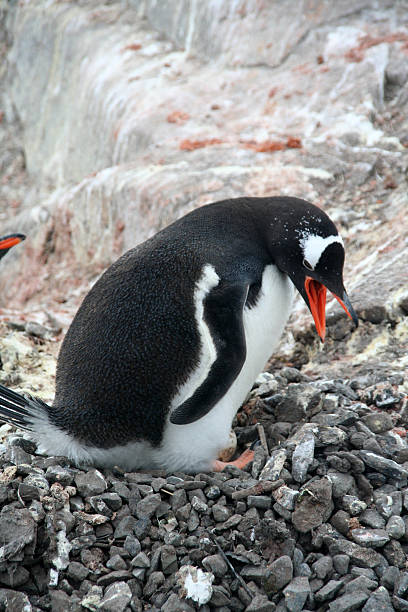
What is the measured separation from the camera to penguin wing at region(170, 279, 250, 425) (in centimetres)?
213

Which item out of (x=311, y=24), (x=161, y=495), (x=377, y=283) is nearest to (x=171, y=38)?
(x=311, y=24)

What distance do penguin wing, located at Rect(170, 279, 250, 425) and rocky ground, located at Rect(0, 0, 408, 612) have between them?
0.25 metres

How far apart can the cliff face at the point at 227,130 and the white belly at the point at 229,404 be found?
2.90 feet

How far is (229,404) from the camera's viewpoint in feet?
7.75

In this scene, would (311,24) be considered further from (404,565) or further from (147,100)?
(404,565)

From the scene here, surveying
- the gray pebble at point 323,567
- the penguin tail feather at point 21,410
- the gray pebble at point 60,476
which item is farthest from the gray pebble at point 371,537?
the penguin tail feather at point 21,410

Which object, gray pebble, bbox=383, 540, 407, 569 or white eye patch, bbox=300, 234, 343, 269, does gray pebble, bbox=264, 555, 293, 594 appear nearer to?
gray pebble, bbox=383, 540, 407, 569

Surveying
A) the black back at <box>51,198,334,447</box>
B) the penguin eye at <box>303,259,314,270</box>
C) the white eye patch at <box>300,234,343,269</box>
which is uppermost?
the white eye patch at <box>300,234,343,269</box>

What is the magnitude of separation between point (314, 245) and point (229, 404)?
2.06 ft

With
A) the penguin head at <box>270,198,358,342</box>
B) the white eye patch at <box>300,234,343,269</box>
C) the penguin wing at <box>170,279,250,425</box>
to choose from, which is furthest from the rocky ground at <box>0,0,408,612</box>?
the white eye patch at <box>300,234,343,269</box>

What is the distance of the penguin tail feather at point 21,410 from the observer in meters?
2.32

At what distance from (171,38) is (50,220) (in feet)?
8.40

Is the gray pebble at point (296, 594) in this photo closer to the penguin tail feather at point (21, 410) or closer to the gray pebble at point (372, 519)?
the gray pebble at point (372, 519)

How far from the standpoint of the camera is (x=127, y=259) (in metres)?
2.46
